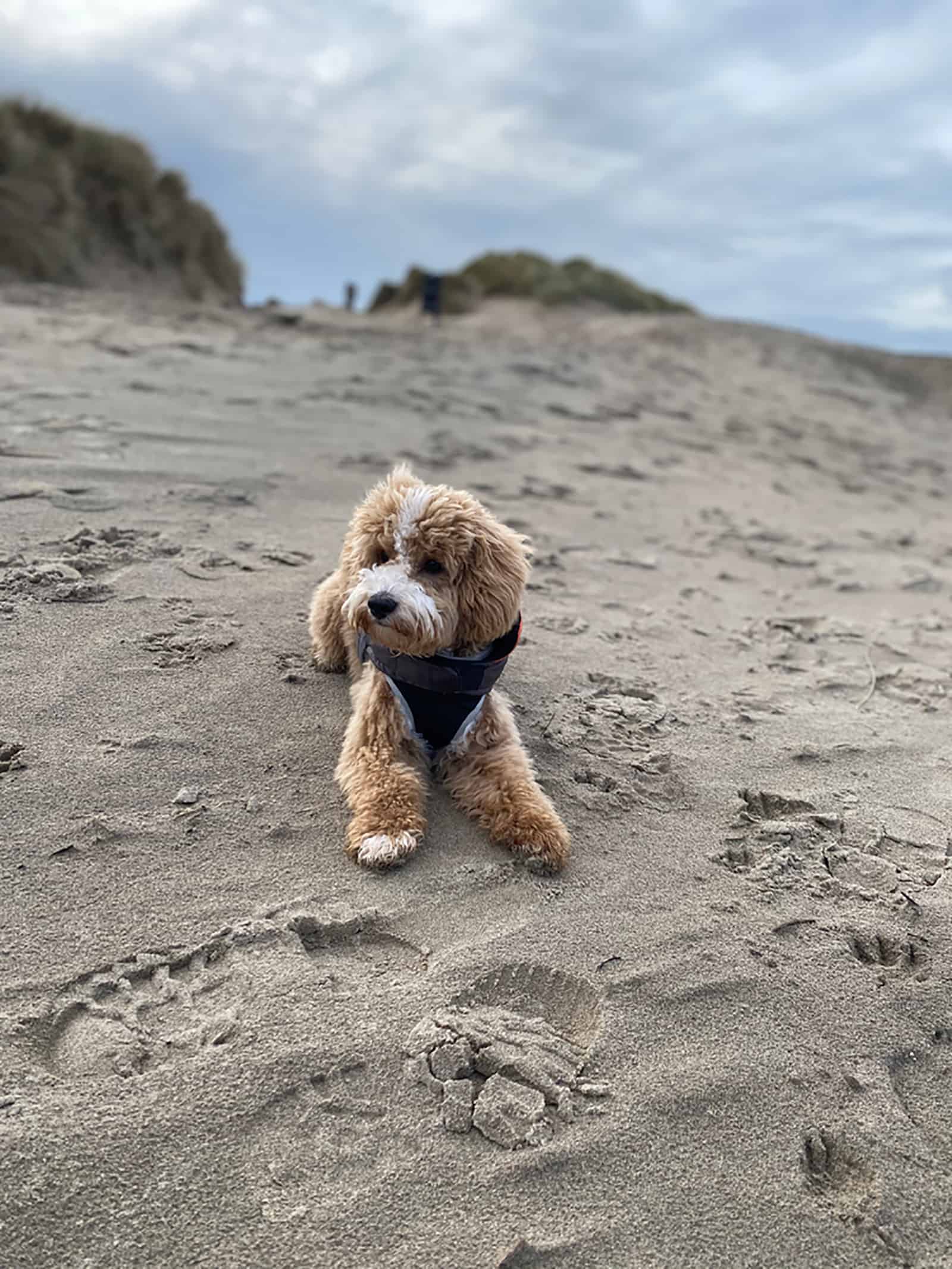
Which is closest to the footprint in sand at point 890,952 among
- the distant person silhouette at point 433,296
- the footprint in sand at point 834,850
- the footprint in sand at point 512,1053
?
the footprint in sand at point 834,850

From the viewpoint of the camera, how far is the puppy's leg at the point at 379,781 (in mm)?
2723

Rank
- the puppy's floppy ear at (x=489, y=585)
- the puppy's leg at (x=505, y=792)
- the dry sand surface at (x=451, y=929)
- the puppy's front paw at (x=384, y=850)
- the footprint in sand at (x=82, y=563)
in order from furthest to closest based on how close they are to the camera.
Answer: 1. the footprint in sand at (x=82, y=563)
2. the puppy's floppy ear at (x=489, y=585)
3. the puppy's leg at (x=505, y=792)
4. the puppy's front paw at (x=384, y=850)
5. the dry sand surface at (x=451, y=929)

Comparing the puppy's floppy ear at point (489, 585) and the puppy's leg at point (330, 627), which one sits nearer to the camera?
the puppy's floppy ear at point (489, 585)

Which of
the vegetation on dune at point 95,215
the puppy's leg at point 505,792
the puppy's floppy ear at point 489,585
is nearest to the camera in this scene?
the puppy's leg at point 505,792

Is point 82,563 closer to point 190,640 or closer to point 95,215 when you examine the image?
point 190,640

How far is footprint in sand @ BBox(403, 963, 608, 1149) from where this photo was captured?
199cm

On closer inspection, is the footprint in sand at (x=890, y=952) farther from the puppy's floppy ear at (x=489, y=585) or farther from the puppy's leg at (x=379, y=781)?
the puppy's floppy ear at (x=489, y=585)

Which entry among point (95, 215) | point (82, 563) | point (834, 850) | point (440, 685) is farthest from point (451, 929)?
point (95, 215)

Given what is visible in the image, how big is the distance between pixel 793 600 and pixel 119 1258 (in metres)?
4.99

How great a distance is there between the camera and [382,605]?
2820mm

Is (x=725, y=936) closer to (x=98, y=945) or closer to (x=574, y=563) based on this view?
(x=98, y=945)

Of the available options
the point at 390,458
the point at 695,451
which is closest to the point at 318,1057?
the point at 390,458

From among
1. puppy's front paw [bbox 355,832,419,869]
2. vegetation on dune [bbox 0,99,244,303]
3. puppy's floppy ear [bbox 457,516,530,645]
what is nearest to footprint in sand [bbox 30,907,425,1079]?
puppy's front paw [bbox 355,832,419,869]

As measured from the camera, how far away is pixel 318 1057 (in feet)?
6.76
